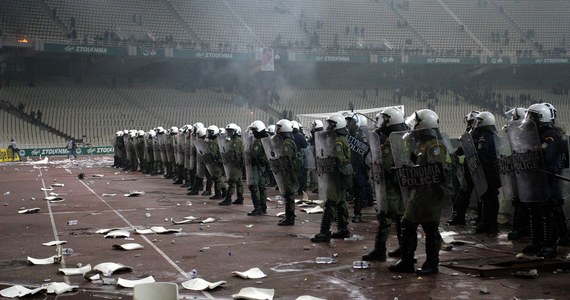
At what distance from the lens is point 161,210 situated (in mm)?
14977

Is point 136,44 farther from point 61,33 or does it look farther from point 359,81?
point 359,81

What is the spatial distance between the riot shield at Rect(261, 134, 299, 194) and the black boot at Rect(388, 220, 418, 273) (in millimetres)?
4396

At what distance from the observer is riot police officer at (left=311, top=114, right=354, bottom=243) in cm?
1002

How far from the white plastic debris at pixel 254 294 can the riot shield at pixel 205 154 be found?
10.3 metres

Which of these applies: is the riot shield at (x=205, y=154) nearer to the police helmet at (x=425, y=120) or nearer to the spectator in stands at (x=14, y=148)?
the police helmet at (x=425, y=120)

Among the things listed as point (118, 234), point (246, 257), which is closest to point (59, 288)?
point (246, 257)

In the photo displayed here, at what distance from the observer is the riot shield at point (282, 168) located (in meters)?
12.0

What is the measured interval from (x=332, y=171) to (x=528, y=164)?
2721 millimetres

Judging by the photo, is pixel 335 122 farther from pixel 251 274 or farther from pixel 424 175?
pixel 251 274

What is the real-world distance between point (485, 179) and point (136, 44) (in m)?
38.1

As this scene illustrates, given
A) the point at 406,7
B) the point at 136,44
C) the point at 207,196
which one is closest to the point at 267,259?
the point at 207,196

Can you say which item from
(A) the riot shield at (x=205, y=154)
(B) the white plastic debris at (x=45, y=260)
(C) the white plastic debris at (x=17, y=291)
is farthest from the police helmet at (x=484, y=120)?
(A) the riot shield at (x=205, y=154)

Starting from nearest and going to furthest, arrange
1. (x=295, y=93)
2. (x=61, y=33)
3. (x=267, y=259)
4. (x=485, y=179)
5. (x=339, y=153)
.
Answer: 1. (x=267, y=259)
2. (x=339, y=153)
3. (x=485, y=179)
4. (x=61, y=33)
5. (x=295, y=93)

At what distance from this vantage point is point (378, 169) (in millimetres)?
8453
